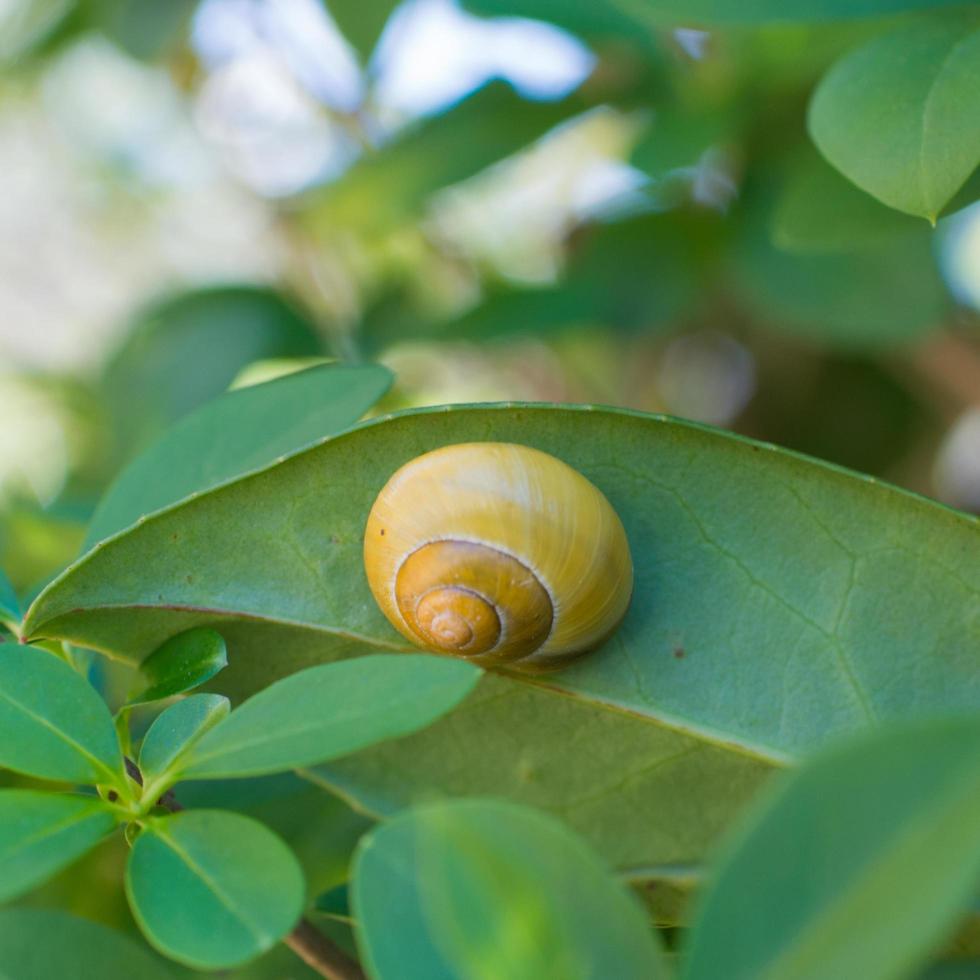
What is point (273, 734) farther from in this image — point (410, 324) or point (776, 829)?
point (410, 324)

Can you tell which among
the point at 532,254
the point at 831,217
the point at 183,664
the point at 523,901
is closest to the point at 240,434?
the point at 183,664

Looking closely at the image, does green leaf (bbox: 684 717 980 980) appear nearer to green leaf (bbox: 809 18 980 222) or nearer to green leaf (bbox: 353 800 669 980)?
green leaf (bbox: 353 800 669 980)

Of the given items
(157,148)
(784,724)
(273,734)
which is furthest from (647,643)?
(157,148)

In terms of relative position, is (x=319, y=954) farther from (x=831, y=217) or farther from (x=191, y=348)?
(x=191, y=348)

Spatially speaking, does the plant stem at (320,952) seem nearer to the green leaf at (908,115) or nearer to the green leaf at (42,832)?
the green leaf at (42,832)

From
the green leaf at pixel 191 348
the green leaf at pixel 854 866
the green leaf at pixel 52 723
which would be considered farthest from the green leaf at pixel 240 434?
the green leaf at pixel 191 348
